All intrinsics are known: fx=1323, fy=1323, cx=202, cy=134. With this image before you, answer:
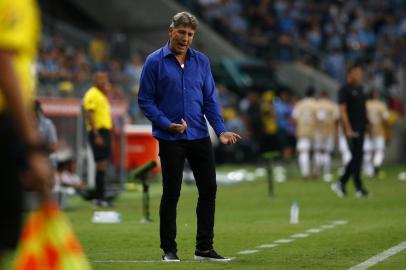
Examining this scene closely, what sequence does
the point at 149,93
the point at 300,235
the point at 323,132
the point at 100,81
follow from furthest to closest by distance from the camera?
the point at 323,132 < the point at 100,81 < the point at 300,235 < the point at 149,93

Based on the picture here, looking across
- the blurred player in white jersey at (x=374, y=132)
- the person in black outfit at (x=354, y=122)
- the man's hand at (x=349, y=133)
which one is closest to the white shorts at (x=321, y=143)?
the blurred player in white jersey at (x=374, y=132)

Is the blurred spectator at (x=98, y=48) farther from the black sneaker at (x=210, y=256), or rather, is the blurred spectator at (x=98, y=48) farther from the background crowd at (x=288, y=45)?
the black sneaker at (x=210, y=256)

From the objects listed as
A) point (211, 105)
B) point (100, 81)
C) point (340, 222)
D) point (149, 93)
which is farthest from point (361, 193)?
point (149, 93)

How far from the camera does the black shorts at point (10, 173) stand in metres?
6.07

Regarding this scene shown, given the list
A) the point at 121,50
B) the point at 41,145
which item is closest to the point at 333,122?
the point at 121,50

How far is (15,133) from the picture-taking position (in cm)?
610

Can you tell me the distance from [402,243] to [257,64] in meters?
29.1

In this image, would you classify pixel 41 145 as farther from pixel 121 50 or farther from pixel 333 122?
pixel 121 50

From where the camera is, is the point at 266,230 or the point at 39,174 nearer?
the point at 39,174

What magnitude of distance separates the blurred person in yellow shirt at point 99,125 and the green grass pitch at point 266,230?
1.87ft

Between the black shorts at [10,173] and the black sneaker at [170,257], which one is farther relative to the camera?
the black sneaker at [170,257]

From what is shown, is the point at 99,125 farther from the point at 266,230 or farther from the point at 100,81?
the point at 266,230

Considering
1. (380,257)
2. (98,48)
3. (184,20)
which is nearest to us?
(184,20)

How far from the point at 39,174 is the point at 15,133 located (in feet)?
0.74
